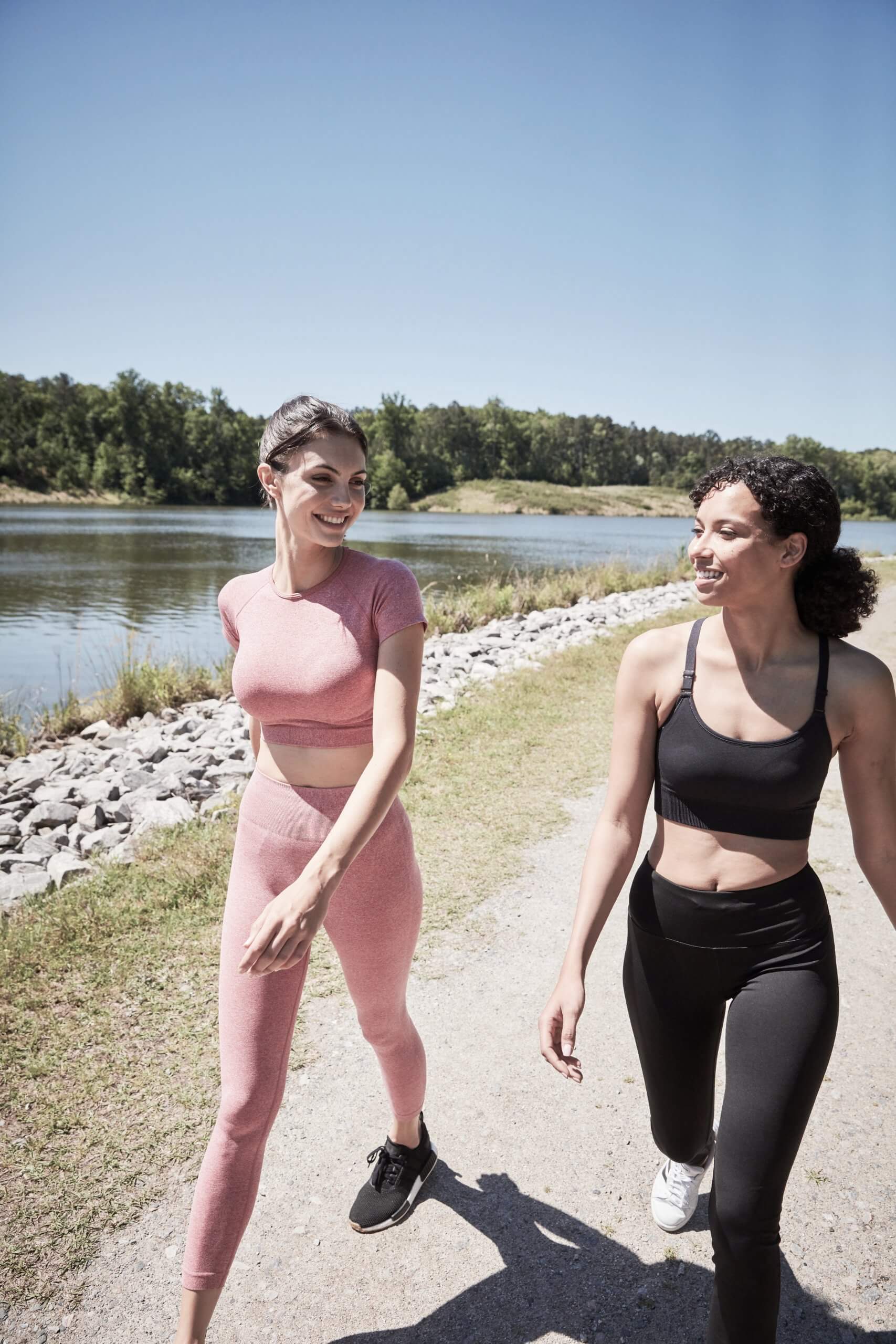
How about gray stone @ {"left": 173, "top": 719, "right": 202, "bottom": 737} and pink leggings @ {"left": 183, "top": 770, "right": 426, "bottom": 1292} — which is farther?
gray stone @ {"left": 173, "top": 719, "right": 202, "bottom": 737}

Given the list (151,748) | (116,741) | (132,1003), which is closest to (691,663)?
(132,1003)

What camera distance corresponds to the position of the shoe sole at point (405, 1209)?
99.4 inches

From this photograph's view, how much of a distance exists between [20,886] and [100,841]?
83cm

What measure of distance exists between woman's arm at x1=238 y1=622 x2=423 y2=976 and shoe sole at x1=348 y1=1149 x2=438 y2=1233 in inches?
48.1

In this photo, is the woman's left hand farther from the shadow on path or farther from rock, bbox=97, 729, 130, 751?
rock, bbox=97, 729, 130, 751

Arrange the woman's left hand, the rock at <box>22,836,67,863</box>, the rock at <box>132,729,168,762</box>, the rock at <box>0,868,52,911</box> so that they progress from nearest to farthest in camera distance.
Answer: the woman's left hand → the rock at <box>0,868,52,911</box> → the rock at <box>22,836,67,863</box> → the rock at <box>132,729,168,762</box>

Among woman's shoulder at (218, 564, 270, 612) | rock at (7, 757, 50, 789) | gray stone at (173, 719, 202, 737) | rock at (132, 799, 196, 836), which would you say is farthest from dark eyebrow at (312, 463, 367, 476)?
gray stone at (173, 719, 202, 737)

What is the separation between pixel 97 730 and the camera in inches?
364

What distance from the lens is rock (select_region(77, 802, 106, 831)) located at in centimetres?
603

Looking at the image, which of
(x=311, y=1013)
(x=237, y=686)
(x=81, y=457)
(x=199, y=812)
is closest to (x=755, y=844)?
(x=237, y=686)

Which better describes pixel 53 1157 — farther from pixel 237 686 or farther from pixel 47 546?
pixel 47 546

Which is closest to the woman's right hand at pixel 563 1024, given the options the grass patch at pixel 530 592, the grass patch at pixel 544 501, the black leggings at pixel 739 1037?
the black leggings at pixel 739 1037

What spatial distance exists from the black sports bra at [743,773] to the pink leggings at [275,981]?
78cm

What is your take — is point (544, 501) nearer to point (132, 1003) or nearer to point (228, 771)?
point (228, 771)
